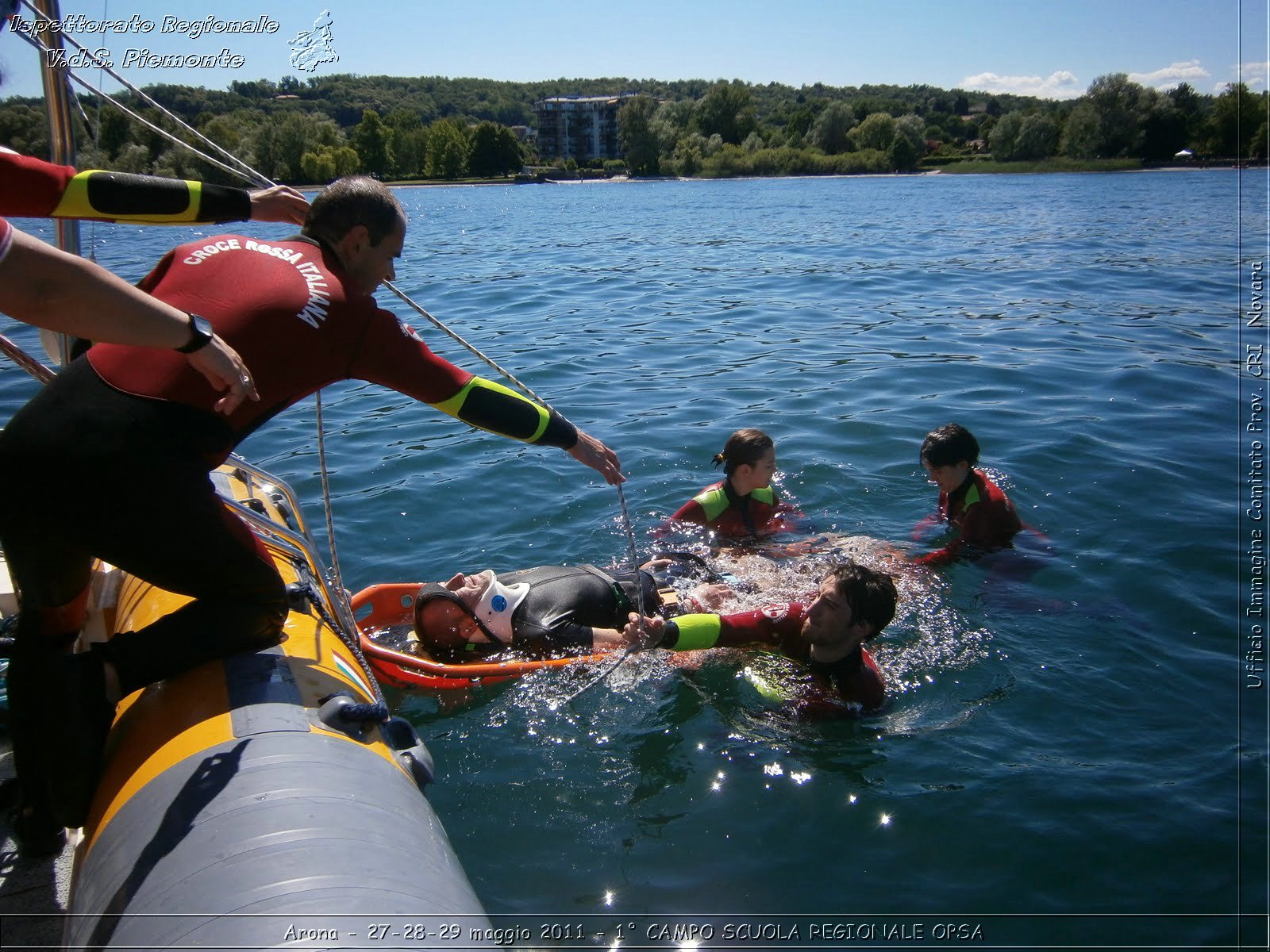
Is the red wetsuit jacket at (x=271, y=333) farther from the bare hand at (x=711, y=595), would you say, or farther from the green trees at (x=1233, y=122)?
the green trees at (x=1233, y=122)

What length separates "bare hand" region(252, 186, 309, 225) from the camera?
3390mm

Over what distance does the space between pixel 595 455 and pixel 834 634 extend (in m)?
1.51

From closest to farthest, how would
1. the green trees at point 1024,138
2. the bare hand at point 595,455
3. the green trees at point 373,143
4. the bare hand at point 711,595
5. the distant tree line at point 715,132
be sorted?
the bare hand at point 595,455 → the bare hand at point 711,595 → the distant tree line at point 715,132 → the green trees at point 1024,138 → the green trees at point 373,143

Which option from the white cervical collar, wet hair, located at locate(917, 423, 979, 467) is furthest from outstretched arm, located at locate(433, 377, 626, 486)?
wet hair, located at locate(917, 423, 979, 467)

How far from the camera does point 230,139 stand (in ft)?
92.5

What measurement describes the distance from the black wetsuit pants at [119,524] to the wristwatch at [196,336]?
0.30 meters

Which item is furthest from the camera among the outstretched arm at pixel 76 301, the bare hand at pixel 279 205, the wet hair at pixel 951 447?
the wet hair at pixel 951 447

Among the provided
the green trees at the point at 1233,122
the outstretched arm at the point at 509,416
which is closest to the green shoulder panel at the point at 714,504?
the outstretched arm at the point at 509,416

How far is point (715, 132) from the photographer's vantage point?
10762cm

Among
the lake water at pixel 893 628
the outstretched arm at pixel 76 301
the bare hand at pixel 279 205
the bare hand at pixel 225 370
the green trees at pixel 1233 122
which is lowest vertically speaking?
the lake water at pixel 893 628

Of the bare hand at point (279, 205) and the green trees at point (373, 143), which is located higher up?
the green trees at point (373, 143)

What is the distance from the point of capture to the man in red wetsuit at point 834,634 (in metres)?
4.20

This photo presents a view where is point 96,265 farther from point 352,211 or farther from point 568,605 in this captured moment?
point 568,605

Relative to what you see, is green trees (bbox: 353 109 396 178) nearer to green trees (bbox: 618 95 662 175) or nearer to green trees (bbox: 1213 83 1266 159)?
green trees (bbox: 618 95 662 175)
